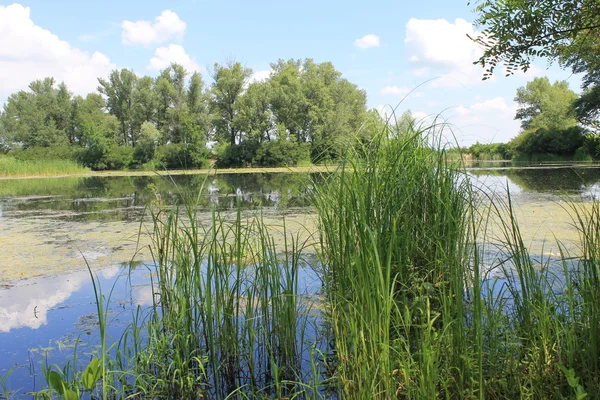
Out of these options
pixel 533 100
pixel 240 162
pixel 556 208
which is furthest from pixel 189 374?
pixel 533 100

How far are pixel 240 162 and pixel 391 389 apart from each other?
30.3 meters

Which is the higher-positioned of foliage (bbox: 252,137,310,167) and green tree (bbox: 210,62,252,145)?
green tree (bbox: 210,62,252,145)

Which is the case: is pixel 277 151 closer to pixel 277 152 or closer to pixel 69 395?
pixel 277 152

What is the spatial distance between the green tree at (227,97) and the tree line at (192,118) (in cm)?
7

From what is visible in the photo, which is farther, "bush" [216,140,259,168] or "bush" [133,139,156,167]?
"bush" [133,139,156,167]

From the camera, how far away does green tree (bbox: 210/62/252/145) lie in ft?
109

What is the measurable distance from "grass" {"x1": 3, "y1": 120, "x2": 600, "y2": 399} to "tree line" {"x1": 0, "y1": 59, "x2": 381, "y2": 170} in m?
25.4

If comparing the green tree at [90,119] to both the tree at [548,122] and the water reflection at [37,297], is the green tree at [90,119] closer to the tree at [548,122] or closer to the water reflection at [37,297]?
the tree at [548,122]

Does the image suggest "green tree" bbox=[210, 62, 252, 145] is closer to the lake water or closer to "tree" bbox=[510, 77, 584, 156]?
"tree" bbox=[510, 77, 584, 156]

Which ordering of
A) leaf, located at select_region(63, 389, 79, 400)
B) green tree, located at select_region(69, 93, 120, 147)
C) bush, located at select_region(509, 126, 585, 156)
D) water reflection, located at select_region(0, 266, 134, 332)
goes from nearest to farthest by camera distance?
1. leaf, located at select_region(63, 389, 79, 400)
2. water reflection, located at select_region(0, 266, 134, 332)
3. bush, located at select_region(509, 126, 585, 156)
4. green tree, located at select_region(69, 93, 120, 147)

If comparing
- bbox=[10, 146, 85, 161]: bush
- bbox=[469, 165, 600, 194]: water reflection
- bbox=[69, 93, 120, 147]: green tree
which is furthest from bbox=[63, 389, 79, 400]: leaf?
bbox=[69, 93, 120, 147]: green tree

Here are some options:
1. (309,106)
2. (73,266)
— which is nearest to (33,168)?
(309,106)

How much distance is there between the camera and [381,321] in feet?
5.31

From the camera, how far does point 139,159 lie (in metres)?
32.7
